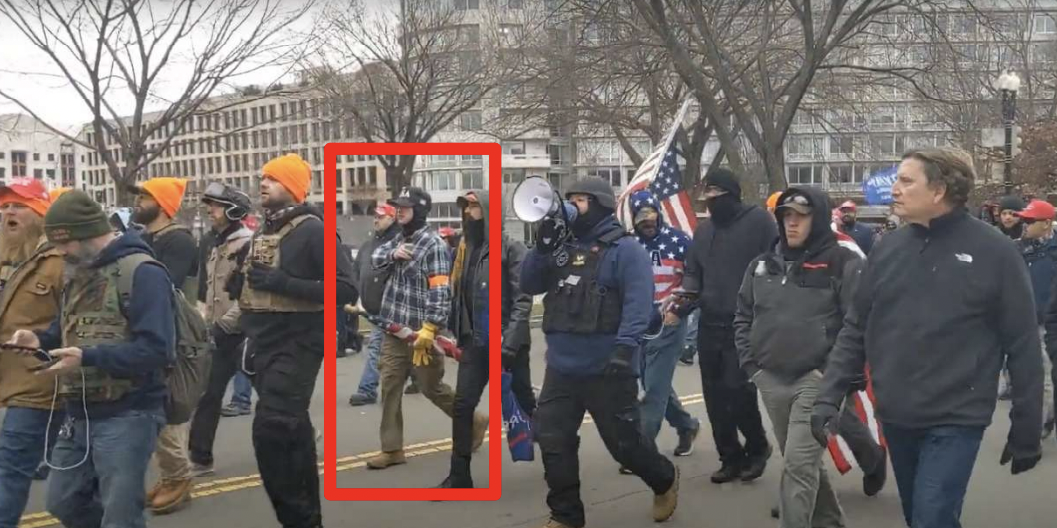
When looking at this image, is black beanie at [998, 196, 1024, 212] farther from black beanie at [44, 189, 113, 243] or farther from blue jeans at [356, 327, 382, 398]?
black beanie at [44, 189, 113, 243]

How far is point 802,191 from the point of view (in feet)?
17.2

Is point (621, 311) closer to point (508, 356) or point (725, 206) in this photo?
point (508, 356)

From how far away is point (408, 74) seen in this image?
19.9 metres

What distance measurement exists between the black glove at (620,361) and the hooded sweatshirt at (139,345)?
6.83ft

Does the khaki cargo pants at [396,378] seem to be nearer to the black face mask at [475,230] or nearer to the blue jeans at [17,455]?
the black face mask at [475,230]

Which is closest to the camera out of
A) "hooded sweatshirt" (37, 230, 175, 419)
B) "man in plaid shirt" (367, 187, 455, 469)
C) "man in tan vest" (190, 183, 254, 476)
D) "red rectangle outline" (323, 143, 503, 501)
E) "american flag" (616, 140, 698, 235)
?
"hooded sweatshirt" (37, 230, 175, 419)

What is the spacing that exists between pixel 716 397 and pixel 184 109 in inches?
478

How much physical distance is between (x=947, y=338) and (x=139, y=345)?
311cm

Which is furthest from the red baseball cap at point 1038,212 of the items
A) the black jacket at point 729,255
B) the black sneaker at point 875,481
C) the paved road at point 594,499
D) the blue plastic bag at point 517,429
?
the blue plastic bag at point 517,429

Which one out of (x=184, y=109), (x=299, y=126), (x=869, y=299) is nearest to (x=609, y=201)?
(x=869, y=299)

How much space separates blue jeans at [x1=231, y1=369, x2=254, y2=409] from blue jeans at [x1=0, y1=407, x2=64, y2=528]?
4.77 m

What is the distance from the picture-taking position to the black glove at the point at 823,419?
4332 mm

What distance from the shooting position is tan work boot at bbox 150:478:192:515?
242 inches

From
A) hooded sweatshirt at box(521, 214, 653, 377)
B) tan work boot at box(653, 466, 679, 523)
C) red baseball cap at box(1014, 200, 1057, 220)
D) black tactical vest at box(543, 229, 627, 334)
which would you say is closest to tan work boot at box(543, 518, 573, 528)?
tan work boot at box(653, 466, 679, 523)
